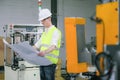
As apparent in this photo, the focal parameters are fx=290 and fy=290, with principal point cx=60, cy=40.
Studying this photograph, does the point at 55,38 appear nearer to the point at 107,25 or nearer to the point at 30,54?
the point at 30,54

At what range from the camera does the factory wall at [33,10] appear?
9.34 m

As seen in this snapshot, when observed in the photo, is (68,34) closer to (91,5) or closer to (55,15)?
(55,15)

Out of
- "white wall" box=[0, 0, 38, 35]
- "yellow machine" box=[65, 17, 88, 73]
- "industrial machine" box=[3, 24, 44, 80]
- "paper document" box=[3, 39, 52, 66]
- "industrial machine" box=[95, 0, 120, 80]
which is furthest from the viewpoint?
"white wall" box=[0, 0, 38, 35]

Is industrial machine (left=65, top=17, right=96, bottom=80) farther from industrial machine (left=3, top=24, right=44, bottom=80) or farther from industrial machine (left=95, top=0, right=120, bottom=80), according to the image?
industrial machine (left=3, top=24, right=44, bottom=80)

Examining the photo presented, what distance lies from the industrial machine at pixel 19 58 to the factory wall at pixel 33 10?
212cm

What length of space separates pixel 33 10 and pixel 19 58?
3571 millimetres

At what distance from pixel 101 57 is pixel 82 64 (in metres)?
0.65

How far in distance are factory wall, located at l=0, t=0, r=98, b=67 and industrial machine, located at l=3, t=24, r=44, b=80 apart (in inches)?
83.7

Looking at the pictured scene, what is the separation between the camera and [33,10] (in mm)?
9719

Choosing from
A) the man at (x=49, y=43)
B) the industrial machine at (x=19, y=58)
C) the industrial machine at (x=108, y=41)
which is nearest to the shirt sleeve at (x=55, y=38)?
the man at (x=49, y=43)

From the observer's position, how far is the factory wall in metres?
→ 9.34

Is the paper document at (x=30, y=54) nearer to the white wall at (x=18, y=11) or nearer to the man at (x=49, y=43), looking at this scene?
the man at (x=49, y=43)

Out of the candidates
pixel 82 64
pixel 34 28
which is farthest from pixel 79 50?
pixel 34 28

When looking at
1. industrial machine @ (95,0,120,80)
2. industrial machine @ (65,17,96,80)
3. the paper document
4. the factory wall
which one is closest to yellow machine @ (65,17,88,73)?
industrial machine @ (65,17,96,80)
